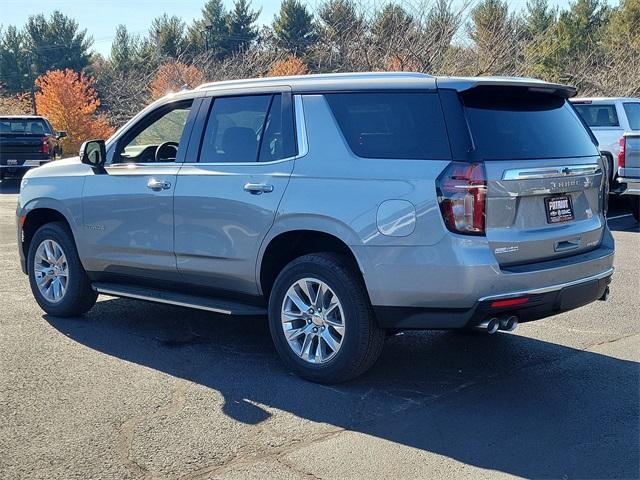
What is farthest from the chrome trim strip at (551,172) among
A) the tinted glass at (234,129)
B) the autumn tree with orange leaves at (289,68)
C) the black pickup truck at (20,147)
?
the autumn tree with orange leaves at (289,68)

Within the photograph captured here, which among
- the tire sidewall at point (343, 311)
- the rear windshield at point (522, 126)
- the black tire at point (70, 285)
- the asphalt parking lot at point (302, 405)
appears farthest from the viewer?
the black tire at point (70, 285)

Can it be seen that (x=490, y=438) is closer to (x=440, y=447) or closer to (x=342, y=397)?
(x=440, y=447)

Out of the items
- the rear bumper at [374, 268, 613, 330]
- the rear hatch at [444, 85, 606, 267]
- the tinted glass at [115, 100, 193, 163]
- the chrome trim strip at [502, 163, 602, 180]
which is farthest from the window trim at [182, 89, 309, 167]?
the chrome trim strip at [502, 163, 602, 180]

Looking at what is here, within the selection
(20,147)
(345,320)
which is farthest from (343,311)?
(20,147)

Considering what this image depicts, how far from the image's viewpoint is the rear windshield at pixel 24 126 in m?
22.9

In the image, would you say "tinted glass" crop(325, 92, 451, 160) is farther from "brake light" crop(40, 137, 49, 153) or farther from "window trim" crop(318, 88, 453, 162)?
"brake light" crop(40, 137, 49, 153)

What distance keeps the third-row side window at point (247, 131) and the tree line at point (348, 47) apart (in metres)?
5.13

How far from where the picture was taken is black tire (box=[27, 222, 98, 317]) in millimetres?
6949

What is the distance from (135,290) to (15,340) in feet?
3.27

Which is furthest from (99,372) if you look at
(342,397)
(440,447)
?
(440,447)

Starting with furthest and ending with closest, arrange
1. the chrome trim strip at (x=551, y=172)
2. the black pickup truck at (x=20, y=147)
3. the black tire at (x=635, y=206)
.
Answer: the black pickup truck at (x=20, y=147), the black tire at (x=635, y=206), the chrome trim strip at (x=551, y=172)

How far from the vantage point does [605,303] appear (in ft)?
24.6

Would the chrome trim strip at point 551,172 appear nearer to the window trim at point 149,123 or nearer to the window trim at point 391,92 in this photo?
the window trim at point 391,92

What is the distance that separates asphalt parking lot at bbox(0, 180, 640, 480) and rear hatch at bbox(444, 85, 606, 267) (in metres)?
0.95
